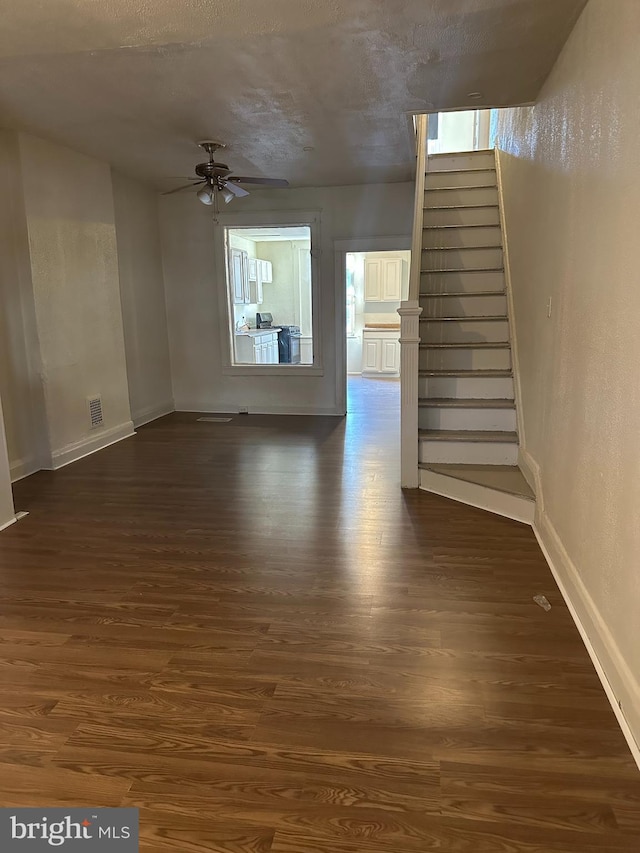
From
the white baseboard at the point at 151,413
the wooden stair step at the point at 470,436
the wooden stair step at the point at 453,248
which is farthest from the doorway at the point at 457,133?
the white baseboard at the point at 151,413

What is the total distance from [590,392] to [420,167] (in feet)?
12.4

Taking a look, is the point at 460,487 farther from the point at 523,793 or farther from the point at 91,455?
the point at 91,455

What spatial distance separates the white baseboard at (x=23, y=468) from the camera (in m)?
4.50

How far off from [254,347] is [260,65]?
198 inches

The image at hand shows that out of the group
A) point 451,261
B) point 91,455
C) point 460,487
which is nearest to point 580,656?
point 460,487

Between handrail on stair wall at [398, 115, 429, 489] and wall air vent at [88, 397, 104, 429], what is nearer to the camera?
handrail on stair wall at [398, 115, 429, 489]

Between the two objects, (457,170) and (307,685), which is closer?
(307,685)

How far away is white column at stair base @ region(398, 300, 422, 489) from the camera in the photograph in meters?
3.85

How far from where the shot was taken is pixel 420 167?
17.3ft

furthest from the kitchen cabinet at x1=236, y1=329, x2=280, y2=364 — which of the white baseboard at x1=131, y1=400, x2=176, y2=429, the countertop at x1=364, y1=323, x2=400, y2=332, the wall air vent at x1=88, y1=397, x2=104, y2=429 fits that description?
the wall air vent at x1=88, y1=397, x2=104, y2=429

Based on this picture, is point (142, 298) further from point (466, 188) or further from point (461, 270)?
point (466, 188)

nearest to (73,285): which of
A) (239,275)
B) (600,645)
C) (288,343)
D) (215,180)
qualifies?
(215,180)

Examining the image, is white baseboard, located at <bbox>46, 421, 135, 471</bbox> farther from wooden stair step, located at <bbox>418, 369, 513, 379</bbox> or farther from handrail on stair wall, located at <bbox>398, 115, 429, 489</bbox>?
wooden stair step, located at <bbox>418, 369, 513, 379</bbox>

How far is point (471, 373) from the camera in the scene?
436cm
